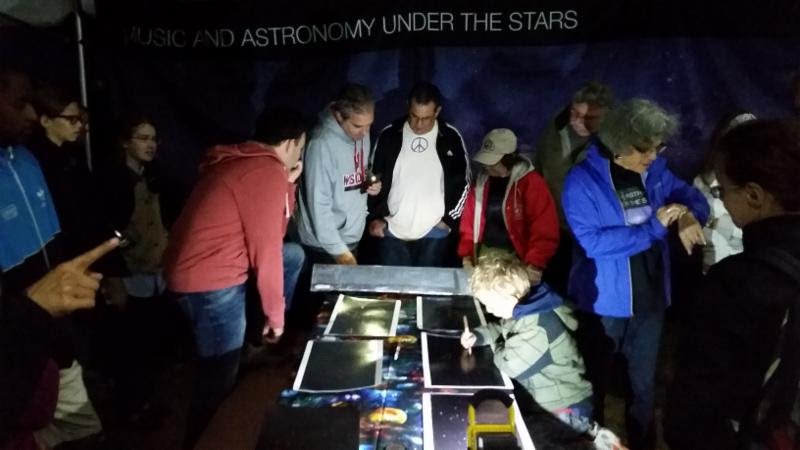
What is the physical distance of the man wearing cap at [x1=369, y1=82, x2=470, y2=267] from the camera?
2.57m

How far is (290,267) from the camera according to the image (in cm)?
256

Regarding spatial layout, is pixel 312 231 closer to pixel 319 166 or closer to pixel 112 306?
pixel 319 166

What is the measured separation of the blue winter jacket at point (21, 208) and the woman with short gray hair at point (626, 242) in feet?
5.59

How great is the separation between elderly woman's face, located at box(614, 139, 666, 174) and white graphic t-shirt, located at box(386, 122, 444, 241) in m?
0.86

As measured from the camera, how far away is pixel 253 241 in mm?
1954

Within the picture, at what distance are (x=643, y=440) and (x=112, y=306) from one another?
2.22 meters

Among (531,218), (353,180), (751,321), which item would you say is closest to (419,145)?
(353,180)

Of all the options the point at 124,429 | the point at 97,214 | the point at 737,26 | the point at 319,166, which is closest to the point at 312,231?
the point at 319,166

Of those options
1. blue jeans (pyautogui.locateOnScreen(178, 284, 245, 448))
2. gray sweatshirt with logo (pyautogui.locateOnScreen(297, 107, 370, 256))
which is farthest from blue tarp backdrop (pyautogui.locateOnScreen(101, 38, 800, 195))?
blue jeans (pyautogui.locateOnScreen(178, 284, 245, 448))

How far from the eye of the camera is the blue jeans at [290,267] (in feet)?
8.33

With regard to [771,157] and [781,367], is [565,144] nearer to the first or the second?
[771,157]

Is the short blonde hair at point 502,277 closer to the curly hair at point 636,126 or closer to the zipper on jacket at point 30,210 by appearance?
the curly hair at point 636,126

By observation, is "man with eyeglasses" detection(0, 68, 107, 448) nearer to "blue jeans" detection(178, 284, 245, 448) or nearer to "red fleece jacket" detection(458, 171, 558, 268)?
"blue jeans" detection(178, 284, 245, 448)

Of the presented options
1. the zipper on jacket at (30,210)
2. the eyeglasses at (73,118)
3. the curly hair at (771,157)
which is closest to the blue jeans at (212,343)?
the zipper on jacket at (30,210)
